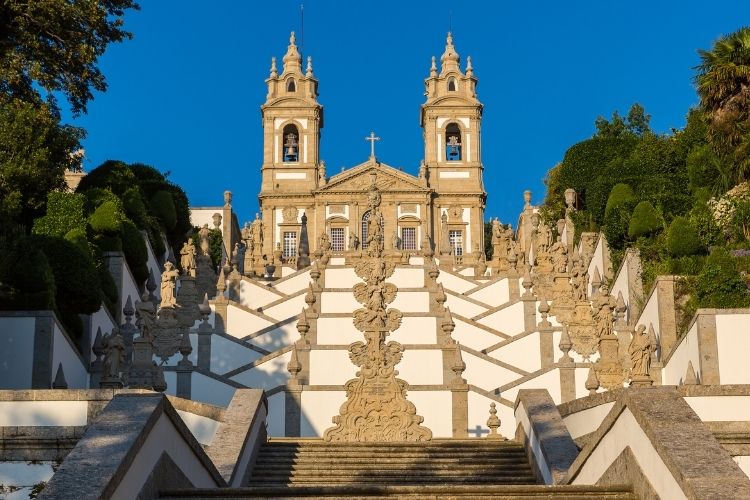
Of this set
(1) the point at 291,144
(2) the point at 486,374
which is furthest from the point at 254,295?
(1) the point at 291,144

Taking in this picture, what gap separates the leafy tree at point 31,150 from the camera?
27.1 metres

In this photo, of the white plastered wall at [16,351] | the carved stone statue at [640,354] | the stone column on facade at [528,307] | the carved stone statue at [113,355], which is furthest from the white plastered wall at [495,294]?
the carved stone statue at [640,354]

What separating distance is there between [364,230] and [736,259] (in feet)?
132

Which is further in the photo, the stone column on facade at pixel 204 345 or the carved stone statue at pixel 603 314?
the stone column on facade at pixel 204 345

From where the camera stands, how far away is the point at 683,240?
28828 mm

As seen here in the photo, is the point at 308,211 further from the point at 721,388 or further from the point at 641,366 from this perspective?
the point at 721,388

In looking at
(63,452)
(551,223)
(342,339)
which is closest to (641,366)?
(63,452)

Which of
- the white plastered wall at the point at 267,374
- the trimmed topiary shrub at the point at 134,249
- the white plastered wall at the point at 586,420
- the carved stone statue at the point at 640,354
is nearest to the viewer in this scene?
the white plastered wall at the point at 586,420

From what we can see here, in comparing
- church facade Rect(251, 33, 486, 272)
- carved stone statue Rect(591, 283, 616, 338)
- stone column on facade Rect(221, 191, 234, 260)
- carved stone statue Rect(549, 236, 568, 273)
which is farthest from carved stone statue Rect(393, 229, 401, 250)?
carved stone statue Rect(591, 283, 616, 338)

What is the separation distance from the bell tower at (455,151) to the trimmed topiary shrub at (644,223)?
1292 inches

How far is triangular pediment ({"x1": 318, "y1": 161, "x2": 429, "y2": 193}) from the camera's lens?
2623 inches

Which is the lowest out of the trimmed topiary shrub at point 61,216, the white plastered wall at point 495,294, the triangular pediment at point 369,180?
the white plastered wall at point 495,294

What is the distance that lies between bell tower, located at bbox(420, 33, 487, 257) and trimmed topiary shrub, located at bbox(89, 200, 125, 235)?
34830 millimetres

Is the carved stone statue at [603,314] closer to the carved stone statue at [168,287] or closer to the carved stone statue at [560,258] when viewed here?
the carved stone statue at [560,258]
